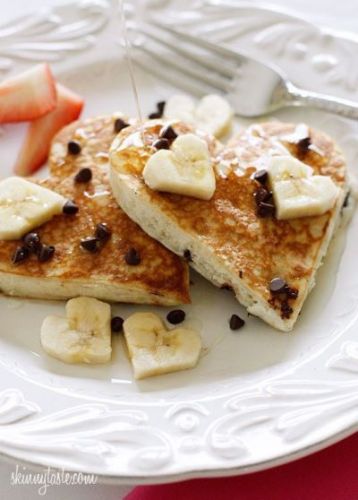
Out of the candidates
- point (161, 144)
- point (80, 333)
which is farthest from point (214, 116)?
point (80, 333)

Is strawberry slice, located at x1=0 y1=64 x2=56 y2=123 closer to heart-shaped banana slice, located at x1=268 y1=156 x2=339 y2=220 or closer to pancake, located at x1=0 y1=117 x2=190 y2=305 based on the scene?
pancake, located at x1=0 y1=117 x2=190 y2=305

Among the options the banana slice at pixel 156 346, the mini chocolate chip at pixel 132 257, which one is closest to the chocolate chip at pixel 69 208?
the mini chocolate chip at pixel 132 257

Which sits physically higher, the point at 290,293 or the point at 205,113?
the point at 205,113

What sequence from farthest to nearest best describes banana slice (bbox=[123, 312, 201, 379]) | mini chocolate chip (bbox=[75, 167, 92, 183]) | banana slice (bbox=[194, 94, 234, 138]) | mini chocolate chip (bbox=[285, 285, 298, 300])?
banana slice (bbox=[194, 94, 234, 138])
mini chocolate chip (bbox=[75, 167, 92, 183])
mini chocolate chip (bbox=[285, 285, 298, 300])
banana slice (bbox=[123, 312, 201, 379])

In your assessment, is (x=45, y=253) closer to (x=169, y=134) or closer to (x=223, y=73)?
(x=169, y=134)

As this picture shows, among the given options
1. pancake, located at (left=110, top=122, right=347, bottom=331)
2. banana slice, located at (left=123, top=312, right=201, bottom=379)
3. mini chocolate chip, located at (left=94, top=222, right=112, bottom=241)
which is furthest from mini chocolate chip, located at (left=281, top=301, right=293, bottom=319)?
mini chocolate chip, located at (left=94, top=222, right=112, bottom=241)
